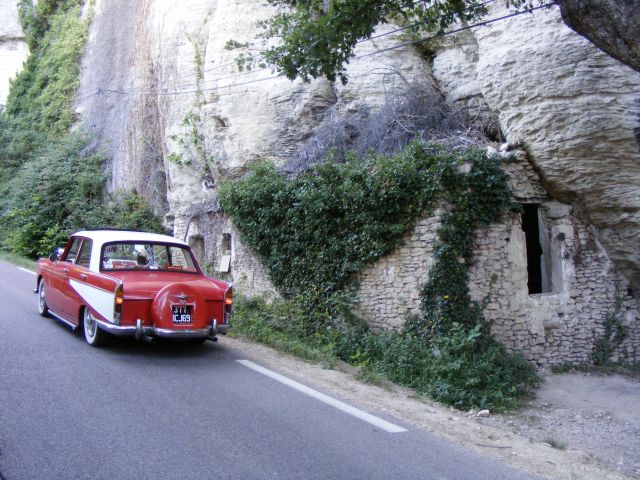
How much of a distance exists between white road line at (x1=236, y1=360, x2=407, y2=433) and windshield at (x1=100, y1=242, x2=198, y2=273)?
2004mm

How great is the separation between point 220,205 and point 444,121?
549 centimetres

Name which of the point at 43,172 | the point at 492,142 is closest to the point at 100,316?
the point at 492,142

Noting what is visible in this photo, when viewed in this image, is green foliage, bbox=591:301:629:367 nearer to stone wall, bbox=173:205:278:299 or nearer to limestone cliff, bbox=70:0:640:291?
limestone cliff, bbox=70:0:640:291

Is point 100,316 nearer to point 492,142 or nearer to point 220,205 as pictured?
point 220,205

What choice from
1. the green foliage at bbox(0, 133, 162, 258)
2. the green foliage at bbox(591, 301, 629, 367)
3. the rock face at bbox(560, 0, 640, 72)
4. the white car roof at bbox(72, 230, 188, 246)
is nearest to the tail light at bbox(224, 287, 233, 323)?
the white car roof at bbox(72, 230, 188, 246)

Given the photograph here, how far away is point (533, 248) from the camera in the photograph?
1121 cm

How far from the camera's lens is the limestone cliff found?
9.17 m

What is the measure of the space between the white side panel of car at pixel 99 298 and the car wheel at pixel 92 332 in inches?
8.5

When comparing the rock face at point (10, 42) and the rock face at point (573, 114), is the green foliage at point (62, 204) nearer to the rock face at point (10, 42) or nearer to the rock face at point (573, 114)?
the rock face at point (573, 114)

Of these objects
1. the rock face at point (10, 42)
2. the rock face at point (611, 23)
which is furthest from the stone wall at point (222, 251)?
the rock face at point (10, 42)

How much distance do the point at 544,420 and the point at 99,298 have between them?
6.22m

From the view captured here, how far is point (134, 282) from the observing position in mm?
7539

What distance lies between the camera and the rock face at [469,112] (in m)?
9.23

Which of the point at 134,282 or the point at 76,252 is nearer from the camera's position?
the point at 134,282
